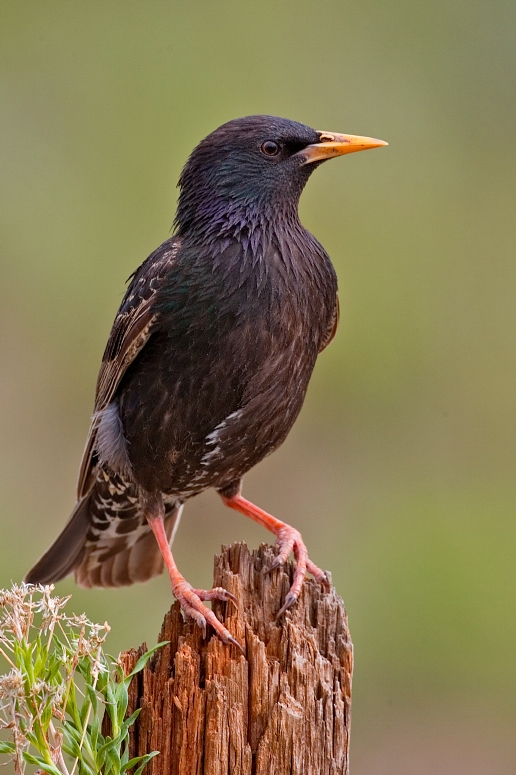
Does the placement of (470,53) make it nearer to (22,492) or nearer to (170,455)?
(22,492)

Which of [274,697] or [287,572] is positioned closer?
[274,697]

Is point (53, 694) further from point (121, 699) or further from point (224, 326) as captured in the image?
point (224, 326)

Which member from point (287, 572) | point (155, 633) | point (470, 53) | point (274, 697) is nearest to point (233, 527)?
point (155, 633)

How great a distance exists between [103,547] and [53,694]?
7.92 ft

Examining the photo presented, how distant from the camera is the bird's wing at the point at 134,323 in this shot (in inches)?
192

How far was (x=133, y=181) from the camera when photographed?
9.06 m

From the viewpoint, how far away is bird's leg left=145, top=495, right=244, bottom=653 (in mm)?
4293

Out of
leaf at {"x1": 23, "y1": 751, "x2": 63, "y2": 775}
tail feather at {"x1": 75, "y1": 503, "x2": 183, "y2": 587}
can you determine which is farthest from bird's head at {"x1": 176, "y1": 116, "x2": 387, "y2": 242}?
leaf at {"x1": 23, "y1": 751, "x2": 63, "y2": 775}

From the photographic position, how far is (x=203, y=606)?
4539mm

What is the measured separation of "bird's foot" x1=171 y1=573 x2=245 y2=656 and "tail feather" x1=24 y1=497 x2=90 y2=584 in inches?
46.8

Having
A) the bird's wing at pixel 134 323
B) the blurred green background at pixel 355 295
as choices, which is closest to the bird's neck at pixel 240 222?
the bird's wing at pixel 134 323

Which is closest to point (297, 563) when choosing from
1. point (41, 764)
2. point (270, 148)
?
point (41, 764)

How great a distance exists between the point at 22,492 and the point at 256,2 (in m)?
5.06

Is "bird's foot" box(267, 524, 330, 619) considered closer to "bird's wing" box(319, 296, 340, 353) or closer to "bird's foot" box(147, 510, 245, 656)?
"bird's foot" box(147, 510, 245, 656)
